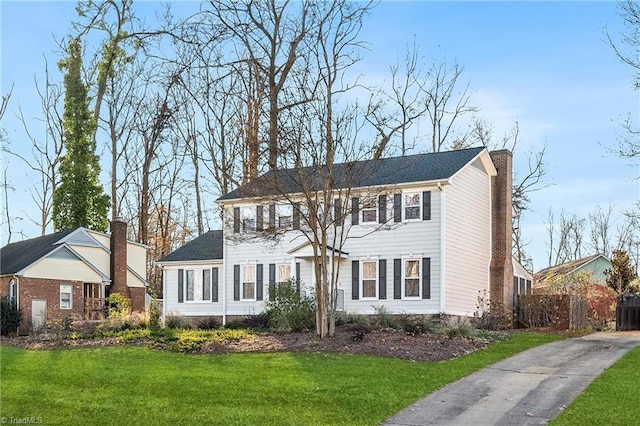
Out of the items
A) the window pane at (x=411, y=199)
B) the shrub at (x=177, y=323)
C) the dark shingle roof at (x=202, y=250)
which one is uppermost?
the window pane at (x=411, y=199)

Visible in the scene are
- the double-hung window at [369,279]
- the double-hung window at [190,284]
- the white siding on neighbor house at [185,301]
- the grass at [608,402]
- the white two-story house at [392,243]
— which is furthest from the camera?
the double-hung window at [190,284]

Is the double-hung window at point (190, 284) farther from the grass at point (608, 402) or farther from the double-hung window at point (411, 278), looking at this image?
the grass at point (608, 402)

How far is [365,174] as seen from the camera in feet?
72.5

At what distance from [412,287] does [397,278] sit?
2.16 ft

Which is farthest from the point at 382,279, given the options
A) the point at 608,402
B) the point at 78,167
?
the point at 78,167

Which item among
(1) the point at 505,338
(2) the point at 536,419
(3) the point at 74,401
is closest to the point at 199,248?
(1) the point at 505,338

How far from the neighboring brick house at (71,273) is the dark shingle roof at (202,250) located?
426cm

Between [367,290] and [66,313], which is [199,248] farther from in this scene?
[367,290]

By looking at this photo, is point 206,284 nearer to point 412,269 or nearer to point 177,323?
point 177,323

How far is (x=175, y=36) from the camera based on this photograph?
653 inches

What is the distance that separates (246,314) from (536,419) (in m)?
19.5

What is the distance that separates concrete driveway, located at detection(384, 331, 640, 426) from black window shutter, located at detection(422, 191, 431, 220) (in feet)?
24.1

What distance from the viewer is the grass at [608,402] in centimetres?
1148

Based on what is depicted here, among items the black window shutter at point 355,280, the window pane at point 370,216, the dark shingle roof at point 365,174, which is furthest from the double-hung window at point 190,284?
the window pane at point 370,216
